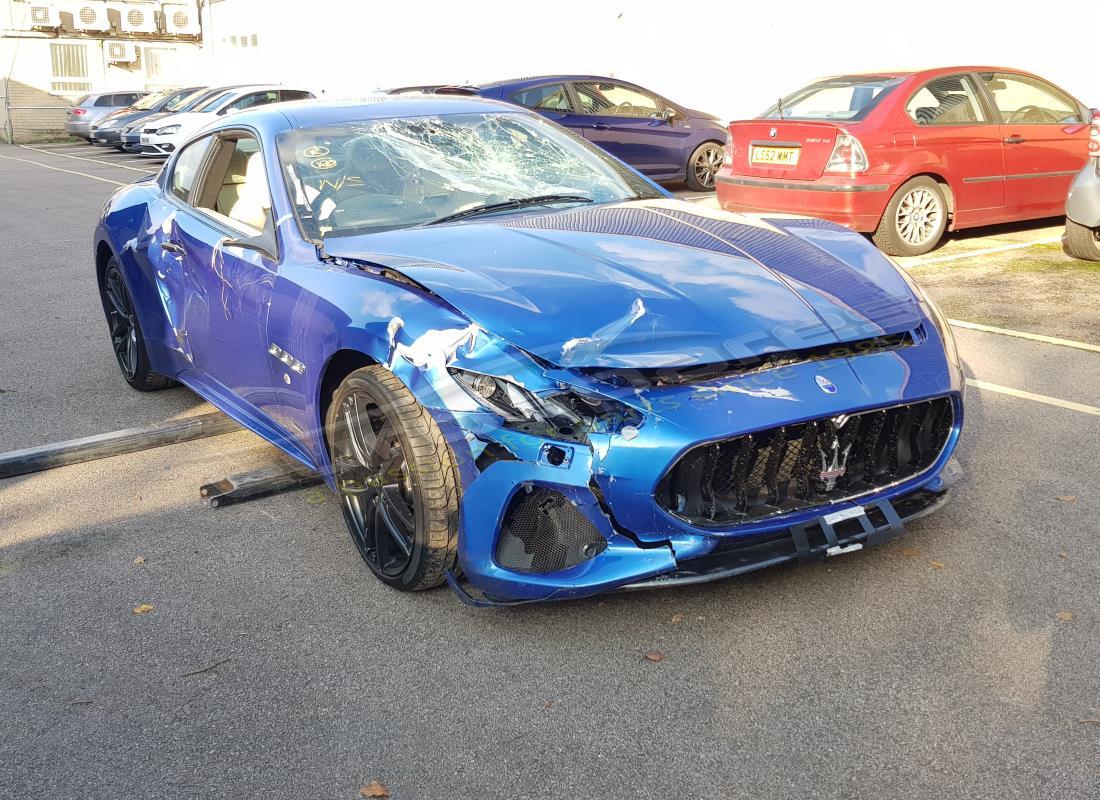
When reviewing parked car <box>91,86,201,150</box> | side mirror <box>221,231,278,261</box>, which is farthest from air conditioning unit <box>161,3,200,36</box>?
side mirror <box>221,231,278,261</box>

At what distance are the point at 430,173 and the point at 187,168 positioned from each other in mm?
1536

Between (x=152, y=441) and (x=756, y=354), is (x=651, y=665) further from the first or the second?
(x=152, y=441)

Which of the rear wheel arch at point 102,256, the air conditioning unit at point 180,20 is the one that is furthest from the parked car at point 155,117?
the rear wheel arch at point 102,256

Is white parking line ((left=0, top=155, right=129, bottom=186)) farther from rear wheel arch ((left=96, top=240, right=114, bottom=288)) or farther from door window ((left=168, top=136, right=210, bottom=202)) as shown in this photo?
door window ((left=168, top=136, right=210, bottom=202))

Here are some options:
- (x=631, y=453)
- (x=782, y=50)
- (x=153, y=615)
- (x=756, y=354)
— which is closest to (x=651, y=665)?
(x=631, y=453)

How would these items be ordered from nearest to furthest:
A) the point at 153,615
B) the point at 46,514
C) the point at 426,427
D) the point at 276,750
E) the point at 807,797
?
the point at 807,797 → the point at 276,750 → the point at 426,427 → the point at 153,615 → the point at 46,514

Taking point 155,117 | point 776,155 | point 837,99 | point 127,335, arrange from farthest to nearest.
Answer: point 155,117 < point 776,155 < point 837,99 < point 127,335

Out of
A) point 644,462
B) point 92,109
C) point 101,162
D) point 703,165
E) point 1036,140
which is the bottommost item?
point 101,162

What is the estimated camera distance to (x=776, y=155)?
29.7 ft

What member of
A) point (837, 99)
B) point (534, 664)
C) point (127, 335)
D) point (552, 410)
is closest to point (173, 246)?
point (127, 335)

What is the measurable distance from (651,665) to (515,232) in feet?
5.19

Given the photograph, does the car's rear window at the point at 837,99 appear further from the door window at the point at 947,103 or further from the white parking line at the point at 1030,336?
the white parking line at the point at 1030,336

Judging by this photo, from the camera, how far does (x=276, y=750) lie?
274 centimetres

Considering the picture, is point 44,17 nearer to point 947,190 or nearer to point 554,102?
point 554,102
